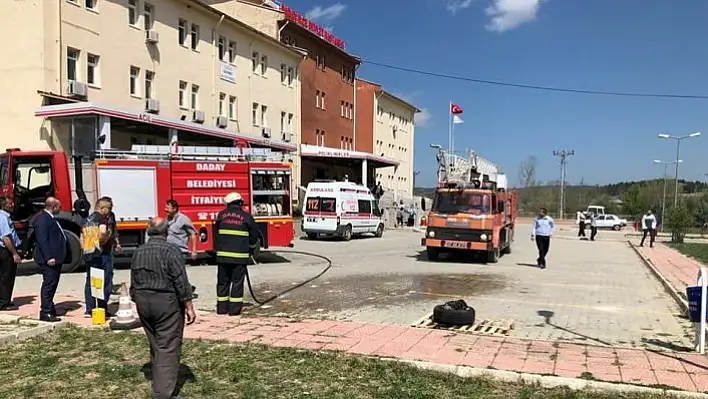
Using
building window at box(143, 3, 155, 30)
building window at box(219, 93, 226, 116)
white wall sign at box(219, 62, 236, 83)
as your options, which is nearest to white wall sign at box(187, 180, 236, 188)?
building window at box(143, 3, 155, 30)

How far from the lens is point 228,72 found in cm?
3522

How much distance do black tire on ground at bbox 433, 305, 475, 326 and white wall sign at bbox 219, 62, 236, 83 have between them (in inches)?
1117

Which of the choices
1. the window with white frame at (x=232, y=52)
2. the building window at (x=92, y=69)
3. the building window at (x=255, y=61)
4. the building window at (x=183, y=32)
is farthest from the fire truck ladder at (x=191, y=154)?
the building window at (x=255, y=61)

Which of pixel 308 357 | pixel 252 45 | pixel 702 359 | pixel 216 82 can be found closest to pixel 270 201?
pixel 308 357

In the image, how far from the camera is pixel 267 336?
7809 mm

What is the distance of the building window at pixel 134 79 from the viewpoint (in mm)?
27281

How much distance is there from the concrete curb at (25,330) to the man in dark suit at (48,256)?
0.71 feet

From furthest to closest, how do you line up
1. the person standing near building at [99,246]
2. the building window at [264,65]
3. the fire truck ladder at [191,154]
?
the building window at [264,65], the fire truck ladder at [191,154], the person standing near building at [99,246]

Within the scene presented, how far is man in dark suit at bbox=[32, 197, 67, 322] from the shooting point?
8438 mm

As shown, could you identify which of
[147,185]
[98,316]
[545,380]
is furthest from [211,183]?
[545,380]

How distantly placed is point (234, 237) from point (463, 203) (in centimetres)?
1075

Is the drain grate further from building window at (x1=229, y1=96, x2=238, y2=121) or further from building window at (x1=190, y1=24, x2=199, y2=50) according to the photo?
building window at (x1=229, y1=96, x2=238, y2=121)

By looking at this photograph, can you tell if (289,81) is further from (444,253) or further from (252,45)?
(444,253)

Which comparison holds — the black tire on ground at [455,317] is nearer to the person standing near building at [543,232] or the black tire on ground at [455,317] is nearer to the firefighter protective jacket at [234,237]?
the firefighter protective jacket at [234,237]
